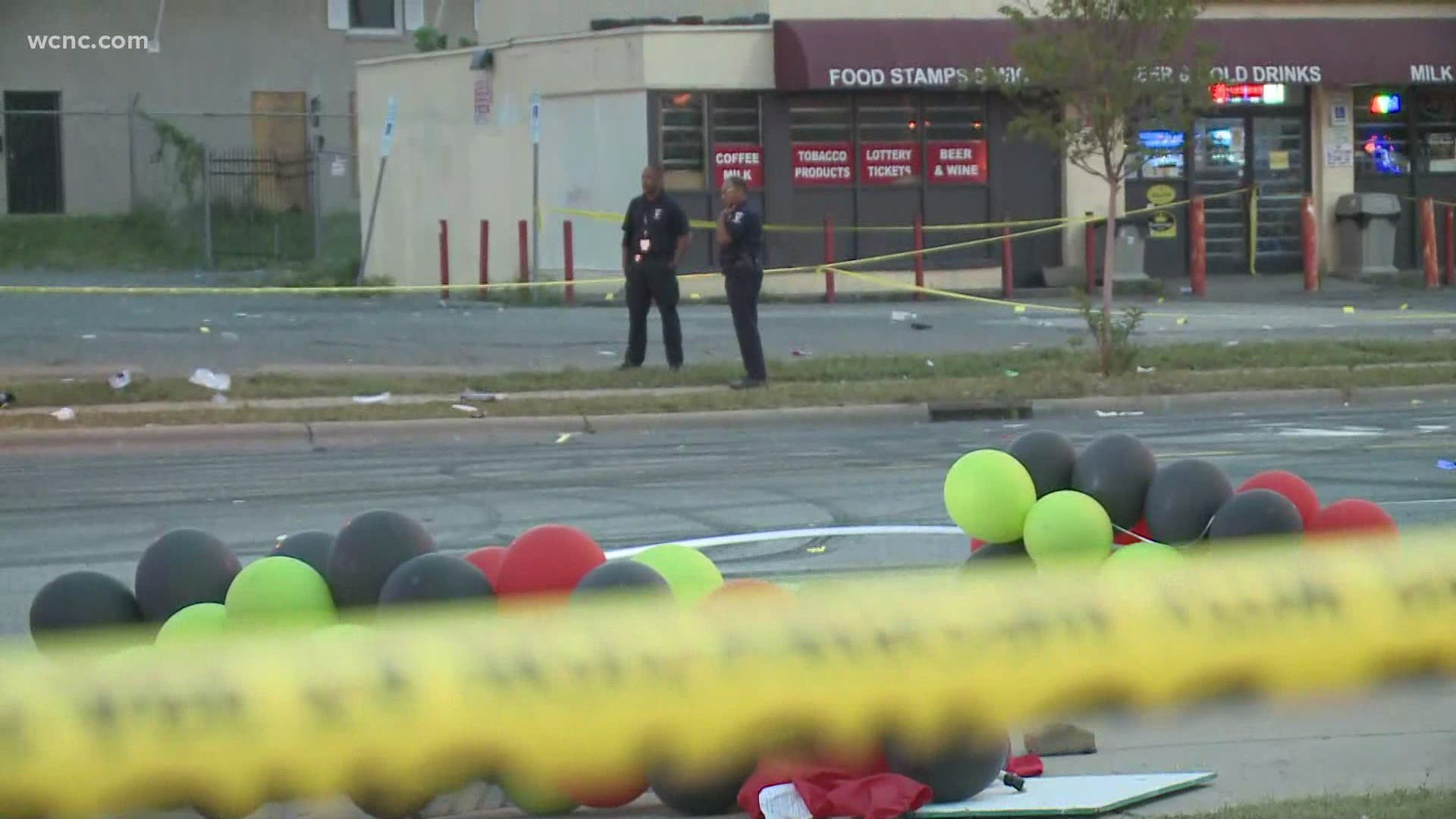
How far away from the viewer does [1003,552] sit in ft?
22.1

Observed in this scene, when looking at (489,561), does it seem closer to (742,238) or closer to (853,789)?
(853,789)

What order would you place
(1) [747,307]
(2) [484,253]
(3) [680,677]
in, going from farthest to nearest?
(2) [484,253], (1) [747,307], (3) [680,677]

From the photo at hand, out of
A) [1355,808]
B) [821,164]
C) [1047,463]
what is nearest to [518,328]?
[821,164]

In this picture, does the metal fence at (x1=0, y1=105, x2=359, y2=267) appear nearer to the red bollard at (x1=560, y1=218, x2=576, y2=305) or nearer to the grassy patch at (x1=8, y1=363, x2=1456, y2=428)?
the red bollard at (x1=560, y1=218, x2=576, y2=305)

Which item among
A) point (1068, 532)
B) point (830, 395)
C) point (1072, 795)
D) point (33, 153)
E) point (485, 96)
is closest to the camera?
point (1072, 795)

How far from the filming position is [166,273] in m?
33.0

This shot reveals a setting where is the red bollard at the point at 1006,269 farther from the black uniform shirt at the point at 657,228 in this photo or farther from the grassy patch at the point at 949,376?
the black uniform shirt at the point at 657,228

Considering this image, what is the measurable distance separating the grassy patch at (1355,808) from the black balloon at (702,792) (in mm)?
1178

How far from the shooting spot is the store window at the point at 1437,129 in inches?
1144

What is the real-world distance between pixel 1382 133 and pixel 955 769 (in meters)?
26.4

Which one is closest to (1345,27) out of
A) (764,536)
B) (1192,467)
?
(764,536)

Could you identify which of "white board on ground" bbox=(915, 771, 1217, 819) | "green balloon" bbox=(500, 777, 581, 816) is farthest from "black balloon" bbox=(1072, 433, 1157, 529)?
"green balloon" bbox=(500, 777, 581, 816)

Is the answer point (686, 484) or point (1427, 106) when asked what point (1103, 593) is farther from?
point (1427, 106)

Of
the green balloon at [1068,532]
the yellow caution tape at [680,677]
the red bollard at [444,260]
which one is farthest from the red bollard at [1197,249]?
the yellow caution tape at [680,677]
